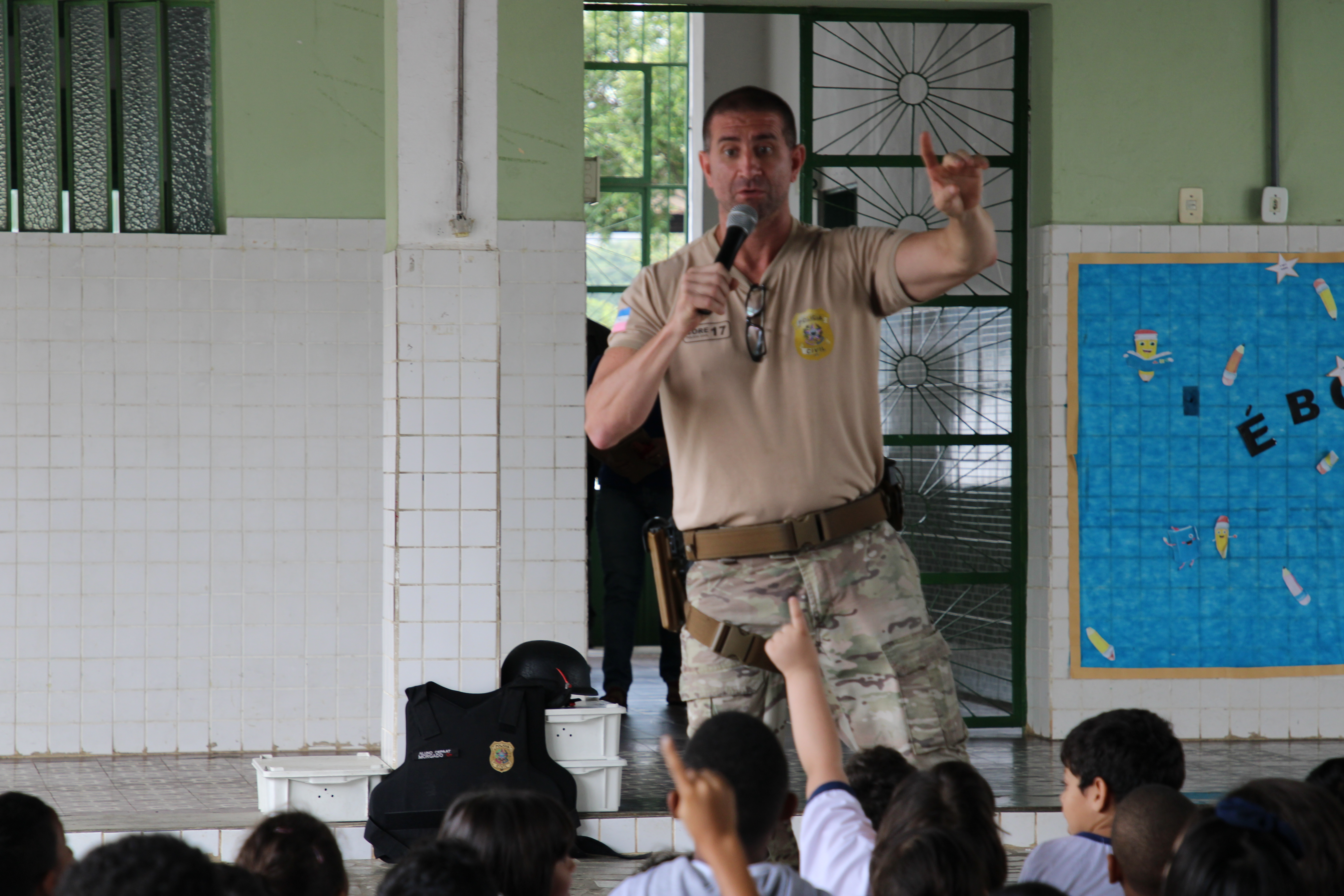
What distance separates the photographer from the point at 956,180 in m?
2.55

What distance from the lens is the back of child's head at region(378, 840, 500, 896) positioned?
182cm

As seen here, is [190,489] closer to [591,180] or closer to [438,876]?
[591,180]

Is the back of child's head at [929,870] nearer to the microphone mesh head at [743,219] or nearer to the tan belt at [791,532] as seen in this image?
the tan belt at [791,532]

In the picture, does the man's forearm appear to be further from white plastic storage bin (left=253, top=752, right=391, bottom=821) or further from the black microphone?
white plastic storage bin (left=253, top=752, right=391, bottom=821)

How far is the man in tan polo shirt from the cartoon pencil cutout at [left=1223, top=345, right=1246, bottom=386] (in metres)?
3.37

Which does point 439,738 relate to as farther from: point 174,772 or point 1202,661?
point 1202,661

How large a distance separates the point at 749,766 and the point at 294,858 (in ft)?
2.73

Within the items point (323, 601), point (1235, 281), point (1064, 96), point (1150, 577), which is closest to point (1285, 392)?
point (1235, 281)

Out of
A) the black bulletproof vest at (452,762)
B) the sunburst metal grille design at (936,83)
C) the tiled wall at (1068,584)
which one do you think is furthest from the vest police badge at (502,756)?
the sunburst metal grille design at (936,83)

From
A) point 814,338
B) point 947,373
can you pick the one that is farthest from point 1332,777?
point 947,373

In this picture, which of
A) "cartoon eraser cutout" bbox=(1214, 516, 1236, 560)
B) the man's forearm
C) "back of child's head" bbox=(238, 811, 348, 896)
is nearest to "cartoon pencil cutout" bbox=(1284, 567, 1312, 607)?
"cartoon eraser cutout" bbox=(1214, 516, 1236, 560)

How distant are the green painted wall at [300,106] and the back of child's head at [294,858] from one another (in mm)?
3771

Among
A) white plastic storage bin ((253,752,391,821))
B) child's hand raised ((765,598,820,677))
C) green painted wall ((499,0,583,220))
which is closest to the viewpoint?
child's hand raised ((765,598,820,677))

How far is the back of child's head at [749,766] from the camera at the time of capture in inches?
76.0
